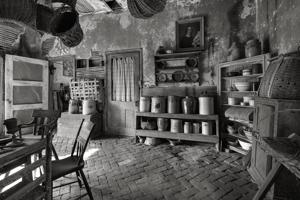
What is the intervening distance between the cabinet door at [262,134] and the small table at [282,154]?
62 centimetres

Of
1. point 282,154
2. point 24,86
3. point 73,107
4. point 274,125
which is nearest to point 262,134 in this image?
point 274,125

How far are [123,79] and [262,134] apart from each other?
12.4 ft

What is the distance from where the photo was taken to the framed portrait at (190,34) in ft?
13.8

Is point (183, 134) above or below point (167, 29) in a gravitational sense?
below

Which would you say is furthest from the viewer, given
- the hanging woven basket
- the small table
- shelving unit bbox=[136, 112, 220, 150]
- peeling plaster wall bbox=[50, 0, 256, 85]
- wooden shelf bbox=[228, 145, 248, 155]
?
peeling plaster wall bbox=[50, 0, 256, 85]

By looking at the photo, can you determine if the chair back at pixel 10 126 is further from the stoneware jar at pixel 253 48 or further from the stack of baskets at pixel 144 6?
the stoneware jar at pixel 253 48

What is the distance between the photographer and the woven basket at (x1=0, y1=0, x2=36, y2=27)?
127 cm

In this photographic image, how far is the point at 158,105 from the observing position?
4.10 m

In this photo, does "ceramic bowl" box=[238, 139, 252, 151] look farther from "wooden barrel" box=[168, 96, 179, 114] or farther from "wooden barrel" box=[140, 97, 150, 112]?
"wooden barrel" box=[140, 97, 150, 112]

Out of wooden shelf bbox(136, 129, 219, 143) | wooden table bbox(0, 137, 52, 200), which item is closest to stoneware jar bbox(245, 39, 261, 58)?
wooden shelf bbox(136, 129, 219, 143)

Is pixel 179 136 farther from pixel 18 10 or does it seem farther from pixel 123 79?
pixel 18 10

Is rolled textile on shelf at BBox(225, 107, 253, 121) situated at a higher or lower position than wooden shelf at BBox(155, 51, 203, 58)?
lower

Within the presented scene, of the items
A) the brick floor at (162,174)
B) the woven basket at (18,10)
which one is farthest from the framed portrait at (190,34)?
the woven basket at (18,10)

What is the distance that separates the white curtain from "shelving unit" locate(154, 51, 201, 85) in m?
0.84
